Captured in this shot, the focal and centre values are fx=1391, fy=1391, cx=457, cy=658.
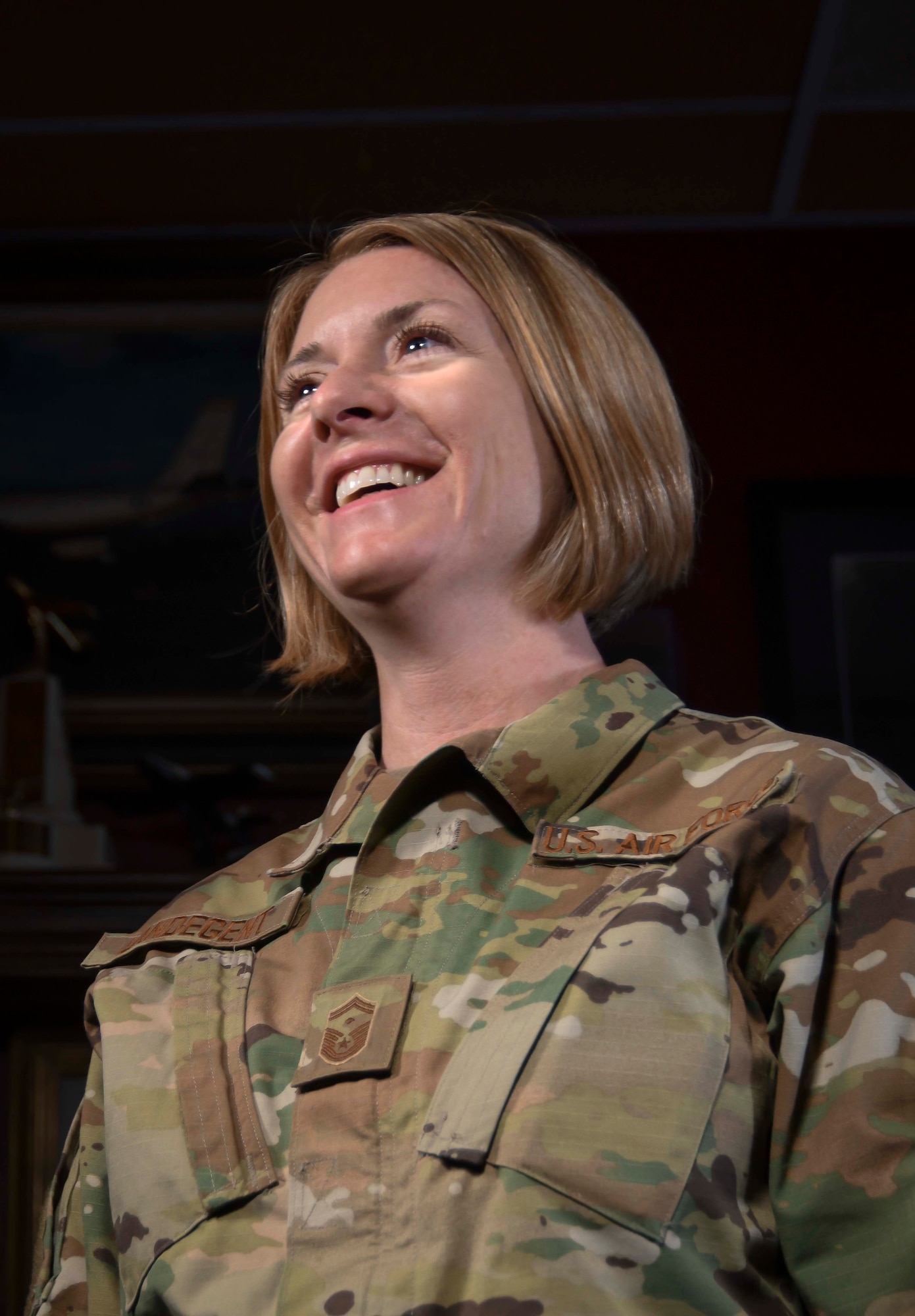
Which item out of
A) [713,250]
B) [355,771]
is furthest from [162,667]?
[355,771]

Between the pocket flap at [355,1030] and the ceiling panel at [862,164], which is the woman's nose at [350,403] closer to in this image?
the pocket flap at [355,1030]

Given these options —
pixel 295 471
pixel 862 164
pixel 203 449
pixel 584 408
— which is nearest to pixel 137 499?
pixel 203 449

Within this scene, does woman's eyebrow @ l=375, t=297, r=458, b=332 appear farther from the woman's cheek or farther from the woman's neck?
the woman's neck

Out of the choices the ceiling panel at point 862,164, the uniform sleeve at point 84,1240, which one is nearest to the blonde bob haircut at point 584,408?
the uniform sleeve at point 84,1240

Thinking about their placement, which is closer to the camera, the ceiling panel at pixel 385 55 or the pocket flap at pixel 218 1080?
the pocket flap at pixel 218 1080

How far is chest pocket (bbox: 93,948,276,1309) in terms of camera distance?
870 millimetres

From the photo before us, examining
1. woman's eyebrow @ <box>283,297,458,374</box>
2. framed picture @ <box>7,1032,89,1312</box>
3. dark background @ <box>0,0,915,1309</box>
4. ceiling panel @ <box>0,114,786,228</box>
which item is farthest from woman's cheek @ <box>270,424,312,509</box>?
framed picture @ <box>7,1032,89,1312</box>

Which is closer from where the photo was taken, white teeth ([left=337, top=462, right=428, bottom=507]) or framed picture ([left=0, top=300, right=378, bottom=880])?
white teeth ([left=337, top=462, right=428, bottom=507])

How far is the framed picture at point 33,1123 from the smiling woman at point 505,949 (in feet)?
4.74

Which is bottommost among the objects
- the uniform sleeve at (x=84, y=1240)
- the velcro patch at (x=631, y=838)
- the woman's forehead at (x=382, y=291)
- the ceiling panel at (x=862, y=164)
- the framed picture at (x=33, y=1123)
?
the framed picture at (x=33, y=1123)

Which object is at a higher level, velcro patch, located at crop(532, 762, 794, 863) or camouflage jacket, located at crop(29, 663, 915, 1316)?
velcro patch, located at crop(532, 762, 794, 863)

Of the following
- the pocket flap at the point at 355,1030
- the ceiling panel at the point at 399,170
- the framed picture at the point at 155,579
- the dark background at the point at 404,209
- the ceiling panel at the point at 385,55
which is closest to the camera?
the pocket flap at the point at 355,1030

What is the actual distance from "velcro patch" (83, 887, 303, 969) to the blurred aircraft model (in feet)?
5.87

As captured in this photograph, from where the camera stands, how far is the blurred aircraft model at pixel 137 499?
2771 millimetres
